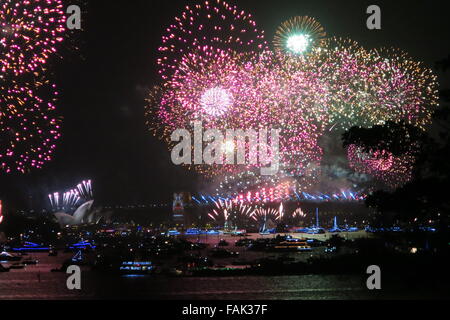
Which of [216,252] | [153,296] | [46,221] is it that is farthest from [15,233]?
[153,296]

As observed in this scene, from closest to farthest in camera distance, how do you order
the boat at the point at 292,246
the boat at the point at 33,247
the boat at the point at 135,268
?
the boat at the point at 135,268 < the boat at the point at 292,246 < the boat at the point at 33,247

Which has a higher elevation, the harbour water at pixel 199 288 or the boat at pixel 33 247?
the harbour water at pixel 199 288

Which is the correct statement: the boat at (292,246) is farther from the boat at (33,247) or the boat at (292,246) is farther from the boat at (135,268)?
the boat at (33,247)

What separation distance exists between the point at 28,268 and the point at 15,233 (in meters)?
57.0

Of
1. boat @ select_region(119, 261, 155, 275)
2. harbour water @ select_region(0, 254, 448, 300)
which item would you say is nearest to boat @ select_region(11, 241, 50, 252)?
harbour water @ select_region(0, 254, 448, 300)

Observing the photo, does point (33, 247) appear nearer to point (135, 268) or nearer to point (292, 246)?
point (292, 246)

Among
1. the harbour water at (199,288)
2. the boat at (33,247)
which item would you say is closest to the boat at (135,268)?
the harbour water at (199,288)

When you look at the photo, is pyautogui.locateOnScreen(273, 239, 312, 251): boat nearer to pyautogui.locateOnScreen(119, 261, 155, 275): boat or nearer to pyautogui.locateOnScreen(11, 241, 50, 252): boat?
pyautogui.locateOnScreen(119, 261, 155, 275): boat

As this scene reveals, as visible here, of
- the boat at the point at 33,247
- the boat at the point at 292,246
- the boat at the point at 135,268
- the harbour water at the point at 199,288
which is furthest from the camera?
the boat at the point at 33,247

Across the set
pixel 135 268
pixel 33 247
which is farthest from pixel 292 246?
pixel 33 247

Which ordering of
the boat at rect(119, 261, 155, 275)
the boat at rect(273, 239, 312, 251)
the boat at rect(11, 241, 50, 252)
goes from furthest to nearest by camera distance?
the boat at rect(11, 241, 50, 252)
the boat at rect(273, 239, 312, 251)
the boat at rect(119, 261, 155, 275)

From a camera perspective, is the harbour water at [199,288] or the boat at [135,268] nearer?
the harbour water at [199,288]
